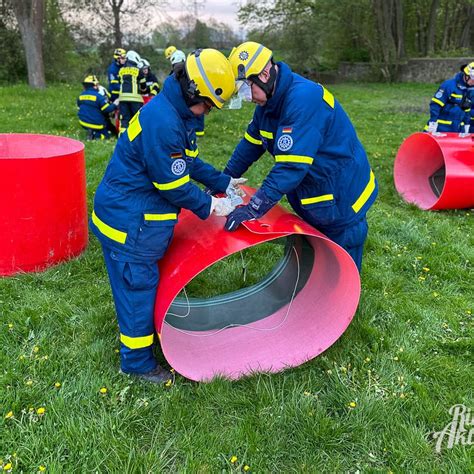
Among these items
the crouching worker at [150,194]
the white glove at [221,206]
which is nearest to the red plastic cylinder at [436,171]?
the white glove at [221,206]

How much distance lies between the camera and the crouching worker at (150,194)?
9.08ft

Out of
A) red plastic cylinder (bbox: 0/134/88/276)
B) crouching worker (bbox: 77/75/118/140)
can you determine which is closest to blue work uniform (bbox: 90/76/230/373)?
red plastic cylinder (bbox: 0/134/88/276)

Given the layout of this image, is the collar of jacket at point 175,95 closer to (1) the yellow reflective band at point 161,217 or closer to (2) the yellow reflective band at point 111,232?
(1) the yellow reflective band at point 161,217

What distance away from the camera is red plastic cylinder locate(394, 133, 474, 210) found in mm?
6270

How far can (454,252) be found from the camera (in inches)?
206

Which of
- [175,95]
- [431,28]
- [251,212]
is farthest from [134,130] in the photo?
[431,28]

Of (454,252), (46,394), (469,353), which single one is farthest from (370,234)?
(46,394)

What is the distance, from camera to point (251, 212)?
124 inches

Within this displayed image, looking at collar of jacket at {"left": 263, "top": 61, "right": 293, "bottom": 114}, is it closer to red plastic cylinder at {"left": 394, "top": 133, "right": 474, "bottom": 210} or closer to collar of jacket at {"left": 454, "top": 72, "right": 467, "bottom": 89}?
red plastic cylinder at {"left": 394, "top": 133, "right": 474, "bottom": 210}

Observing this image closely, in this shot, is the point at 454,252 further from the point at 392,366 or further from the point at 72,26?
the point at 72,26

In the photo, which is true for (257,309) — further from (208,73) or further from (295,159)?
(208,73)

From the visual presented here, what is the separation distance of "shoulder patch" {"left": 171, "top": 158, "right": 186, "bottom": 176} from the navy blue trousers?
2.02 feet

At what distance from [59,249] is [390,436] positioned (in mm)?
3297

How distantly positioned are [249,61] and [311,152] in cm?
67
